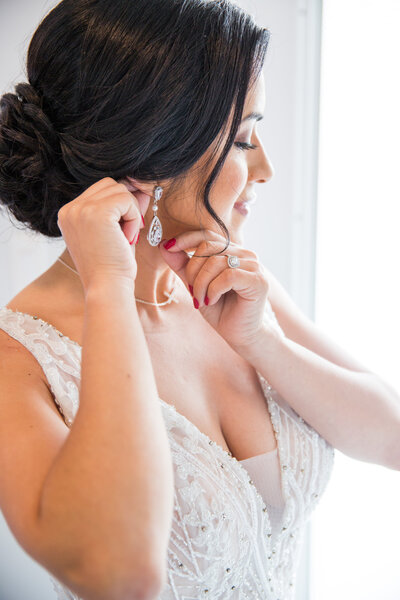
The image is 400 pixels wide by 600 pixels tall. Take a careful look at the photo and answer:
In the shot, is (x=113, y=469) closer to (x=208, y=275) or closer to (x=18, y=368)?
(x=18, y=368)

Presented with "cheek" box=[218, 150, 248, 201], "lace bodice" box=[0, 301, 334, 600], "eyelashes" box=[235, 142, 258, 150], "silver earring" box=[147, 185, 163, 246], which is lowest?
"lace bodice" box=[0, 301, 334, 600]

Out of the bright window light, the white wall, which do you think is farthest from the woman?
the white wall

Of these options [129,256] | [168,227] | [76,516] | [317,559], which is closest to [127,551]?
[76,516]

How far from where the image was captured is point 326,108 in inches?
67.7

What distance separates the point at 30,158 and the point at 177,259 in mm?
323

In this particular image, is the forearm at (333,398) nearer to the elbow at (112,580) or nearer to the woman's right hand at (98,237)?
the woman's right hand at (98,237)

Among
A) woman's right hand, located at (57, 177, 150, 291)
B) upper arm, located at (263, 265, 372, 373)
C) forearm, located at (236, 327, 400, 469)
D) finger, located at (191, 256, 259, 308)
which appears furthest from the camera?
upper arm, located at (263, 265, 372, 373)

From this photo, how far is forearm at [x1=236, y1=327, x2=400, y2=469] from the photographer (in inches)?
43.6

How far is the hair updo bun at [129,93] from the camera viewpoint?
2.93ft

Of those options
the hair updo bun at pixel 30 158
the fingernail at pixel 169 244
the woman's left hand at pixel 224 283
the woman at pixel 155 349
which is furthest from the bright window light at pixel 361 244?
the hair updo bun at pixel 30 158

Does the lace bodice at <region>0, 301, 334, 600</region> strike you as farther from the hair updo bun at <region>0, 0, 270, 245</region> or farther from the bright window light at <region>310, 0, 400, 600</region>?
the bright window light at <region>310, 0, 400, 600</region>

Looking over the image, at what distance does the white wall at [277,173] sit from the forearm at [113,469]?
1139 mm

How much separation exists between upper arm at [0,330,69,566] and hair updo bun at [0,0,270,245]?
0.38 metres

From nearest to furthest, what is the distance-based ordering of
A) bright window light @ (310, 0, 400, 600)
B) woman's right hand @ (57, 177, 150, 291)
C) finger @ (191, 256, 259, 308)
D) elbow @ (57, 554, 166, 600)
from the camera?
elbow @ (57, 554, 166, 600) < woman's right hand @ (57, 177, 150, 291) < finger @ (191, 256, 259, 308) < bright window light @ (310, 0, 400, 600)
